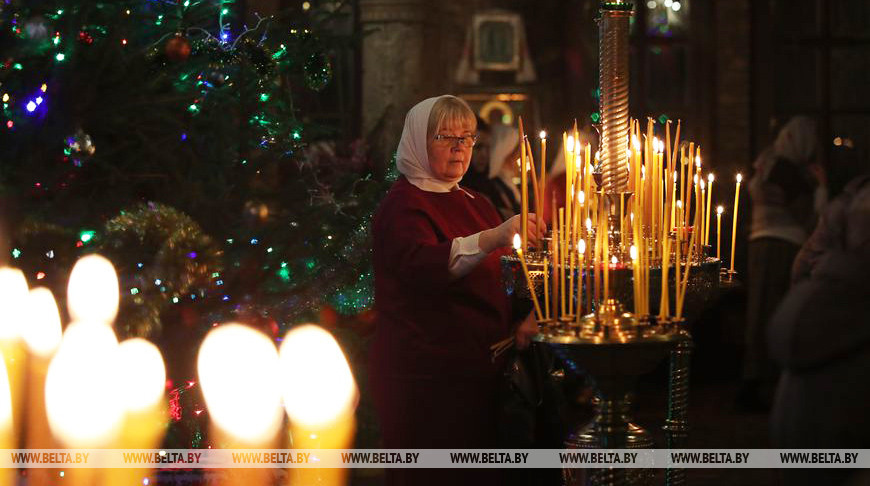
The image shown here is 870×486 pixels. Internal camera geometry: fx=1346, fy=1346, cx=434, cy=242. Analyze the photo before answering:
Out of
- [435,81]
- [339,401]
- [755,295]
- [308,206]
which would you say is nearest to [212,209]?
[308,206]

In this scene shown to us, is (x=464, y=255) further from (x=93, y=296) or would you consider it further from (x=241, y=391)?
(x=241, y=391)

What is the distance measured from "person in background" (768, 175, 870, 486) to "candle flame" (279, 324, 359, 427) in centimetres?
110

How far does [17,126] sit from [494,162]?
4.28 metres

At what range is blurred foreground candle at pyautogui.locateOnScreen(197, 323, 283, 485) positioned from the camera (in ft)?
6.92

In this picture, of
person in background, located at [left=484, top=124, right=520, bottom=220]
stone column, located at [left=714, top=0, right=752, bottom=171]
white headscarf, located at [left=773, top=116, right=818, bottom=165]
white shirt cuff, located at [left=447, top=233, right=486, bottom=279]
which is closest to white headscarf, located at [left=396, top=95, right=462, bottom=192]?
white shirt cuff, located at [left=447, top=233, right=486, bottom=279]

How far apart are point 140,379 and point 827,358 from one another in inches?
57.8

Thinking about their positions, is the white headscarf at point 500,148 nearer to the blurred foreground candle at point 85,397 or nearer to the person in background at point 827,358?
the person in background at point 827,358

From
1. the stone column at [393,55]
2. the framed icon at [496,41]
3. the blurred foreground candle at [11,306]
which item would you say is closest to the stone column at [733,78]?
the framed icon at [496,41]

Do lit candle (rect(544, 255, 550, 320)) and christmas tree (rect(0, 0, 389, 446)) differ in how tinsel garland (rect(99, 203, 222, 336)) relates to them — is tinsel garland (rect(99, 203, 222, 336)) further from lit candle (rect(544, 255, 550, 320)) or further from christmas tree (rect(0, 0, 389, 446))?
lit candle (rect(544, 255, 550, 320))

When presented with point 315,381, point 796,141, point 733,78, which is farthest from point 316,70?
point 733,78

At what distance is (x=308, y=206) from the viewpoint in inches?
189

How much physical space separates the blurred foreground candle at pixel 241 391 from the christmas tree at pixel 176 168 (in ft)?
4.00

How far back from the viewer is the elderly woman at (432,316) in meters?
3.69

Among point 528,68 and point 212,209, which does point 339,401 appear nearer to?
point 212,209
